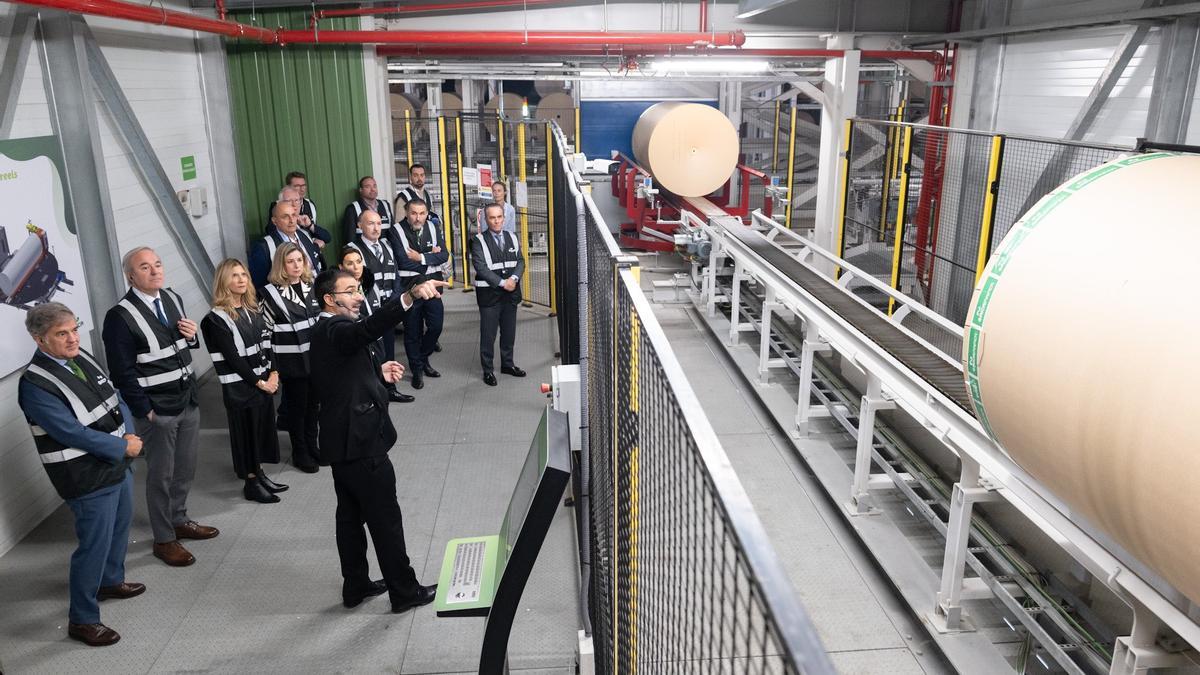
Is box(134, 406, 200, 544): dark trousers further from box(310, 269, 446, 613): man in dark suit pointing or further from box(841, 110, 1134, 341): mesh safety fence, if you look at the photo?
box(841, 110, 1134, 341): mesh safety fence

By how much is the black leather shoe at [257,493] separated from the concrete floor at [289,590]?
4 cm

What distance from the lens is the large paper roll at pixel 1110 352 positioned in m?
1.93

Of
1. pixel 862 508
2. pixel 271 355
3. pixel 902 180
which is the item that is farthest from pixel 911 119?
pixel 271 355

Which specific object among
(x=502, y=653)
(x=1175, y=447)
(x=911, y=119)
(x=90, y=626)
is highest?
(x=911, y=119)

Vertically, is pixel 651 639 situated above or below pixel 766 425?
above

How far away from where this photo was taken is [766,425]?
261 inches

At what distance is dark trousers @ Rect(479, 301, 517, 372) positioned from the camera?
7.64 meters

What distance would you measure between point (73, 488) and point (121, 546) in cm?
58

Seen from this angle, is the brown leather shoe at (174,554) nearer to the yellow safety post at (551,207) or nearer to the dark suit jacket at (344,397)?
the dark suit jacket at (344,397)

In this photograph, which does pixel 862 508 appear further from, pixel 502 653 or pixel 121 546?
pixel 121 546

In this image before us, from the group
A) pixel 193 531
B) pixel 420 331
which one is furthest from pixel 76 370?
pixel 420 331

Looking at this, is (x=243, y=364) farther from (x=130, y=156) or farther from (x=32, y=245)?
(x=130, y=156)

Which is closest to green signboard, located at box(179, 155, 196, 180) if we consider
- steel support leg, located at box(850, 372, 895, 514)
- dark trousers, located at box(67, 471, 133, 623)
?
dark trousers, located at box(67, 471, 133, 623)

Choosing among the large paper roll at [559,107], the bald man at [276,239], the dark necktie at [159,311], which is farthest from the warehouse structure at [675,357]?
the large paper roll at [559,107]
